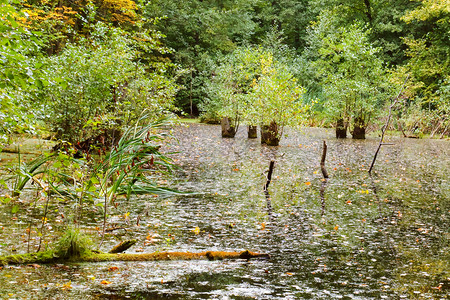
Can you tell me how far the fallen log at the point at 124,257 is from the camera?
15.6ft

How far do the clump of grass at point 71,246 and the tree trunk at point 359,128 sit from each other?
23018mm

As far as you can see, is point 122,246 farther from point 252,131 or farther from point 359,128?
point 359,128

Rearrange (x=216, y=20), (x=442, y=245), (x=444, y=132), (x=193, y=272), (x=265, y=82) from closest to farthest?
(x=193, y=272) → (x=442, y=245) → (x=265, y=82) → (x=444, y=132) → (x=216, y=20)

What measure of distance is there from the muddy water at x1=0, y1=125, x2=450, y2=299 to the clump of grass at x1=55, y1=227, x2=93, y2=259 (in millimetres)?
146

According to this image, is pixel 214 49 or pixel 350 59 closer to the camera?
pixel 350 59

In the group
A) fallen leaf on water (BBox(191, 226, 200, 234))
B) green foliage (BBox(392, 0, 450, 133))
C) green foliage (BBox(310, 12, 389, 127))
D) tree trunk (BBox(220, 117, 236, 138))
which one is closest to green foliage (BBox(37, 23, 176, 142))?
fallen leaf on water (BBox(191, 226, 200, 234))

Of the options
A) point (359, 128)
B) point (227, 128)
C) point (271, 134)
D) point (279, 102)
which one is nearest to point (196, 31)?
point (227, 128)

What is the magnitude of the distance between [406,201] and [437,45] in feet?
98.2

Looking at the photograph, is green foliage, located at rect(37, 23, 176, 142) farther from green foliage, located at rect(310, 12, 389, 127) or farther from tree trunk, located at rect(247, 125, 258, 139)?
green foliage, located at rect(310, 12, 389, 127)

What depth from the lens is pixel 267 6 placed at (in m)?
52.6

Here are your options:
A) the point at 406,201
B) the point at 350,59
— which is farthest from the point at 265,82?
the point at 406,201

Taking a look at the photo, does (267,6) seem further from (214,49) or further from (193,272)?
(193,272)

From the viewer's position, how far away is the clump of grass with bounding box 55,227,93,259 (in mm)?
4941

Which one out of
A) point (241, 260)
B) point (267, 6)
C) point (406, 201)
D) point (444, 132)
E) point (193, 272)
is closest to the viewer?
point (193, 272)
